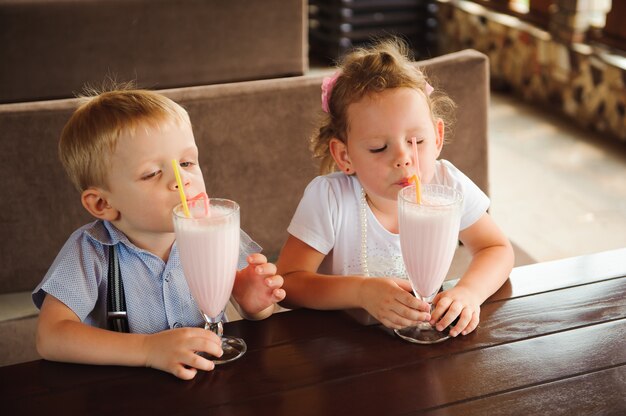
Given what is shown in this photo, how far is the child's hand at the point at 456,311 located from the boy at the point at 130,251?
27 centimetres

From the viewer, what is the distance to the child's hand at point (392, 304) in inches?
53.1

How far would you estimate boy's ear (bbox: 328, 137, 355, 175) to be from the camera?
1736 mm

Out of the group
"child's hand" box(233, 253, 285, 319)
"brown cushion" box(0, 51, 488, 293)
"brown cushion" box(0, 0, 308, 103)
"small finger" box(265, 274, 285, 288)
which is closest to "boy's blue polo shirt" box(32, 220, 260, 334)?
"child's hand" box(233, 253, 285, 319)

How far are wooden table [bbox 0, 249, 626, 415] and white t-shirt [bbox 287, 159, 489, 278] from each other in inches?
12.2

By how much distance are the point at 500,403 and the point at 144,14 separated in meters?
Answer: 2.78

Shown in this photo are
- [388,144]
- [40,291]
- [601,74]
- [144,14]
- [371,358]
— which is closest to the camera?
[371,358]

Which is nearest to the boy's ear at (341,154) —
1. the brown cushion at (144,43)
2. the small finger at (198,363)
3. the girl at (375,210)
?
the girl at (375,210)

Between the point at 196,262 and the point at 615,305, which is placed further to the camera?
the point at 615,305

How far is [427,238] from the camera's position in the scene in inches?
51.6

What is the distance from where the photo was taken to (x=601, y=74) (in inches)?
191

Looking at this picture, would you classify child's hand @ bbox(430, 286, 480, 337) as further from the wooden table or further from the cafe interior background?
the cafe interior background

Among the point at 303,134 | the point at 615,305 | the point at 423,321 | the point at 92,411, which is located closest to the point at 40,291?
the point at 92,411

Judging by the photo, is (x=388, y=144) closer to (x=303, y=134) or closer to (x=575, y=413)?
(x=575, y=413)

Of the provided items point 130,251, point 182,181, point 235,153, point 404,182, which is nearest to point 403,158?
point 404,182
